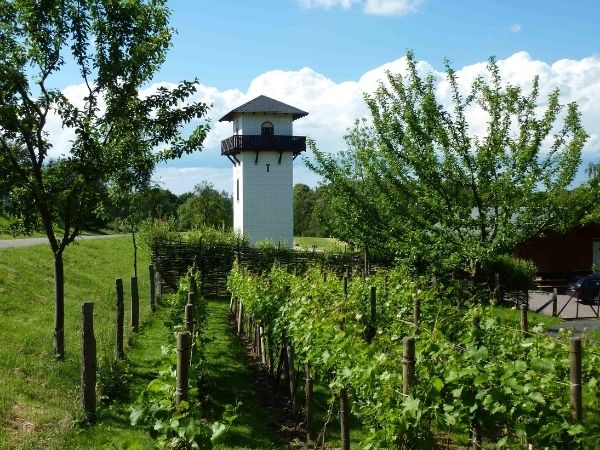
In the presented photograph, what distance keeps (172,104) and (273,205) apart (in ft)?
87.2

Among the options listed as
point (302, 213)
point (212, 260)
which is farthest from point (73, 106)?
point (302, 213)

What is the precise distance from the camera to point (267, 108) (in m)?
36.8

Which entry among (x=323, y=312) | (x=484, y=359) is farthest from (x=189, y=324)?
(x=484, y=359)

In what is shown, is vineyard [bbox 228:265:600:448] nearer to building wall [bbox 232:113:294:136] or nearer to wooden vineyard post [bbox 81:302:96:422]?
wooden vineyard post [bbox 81:302:96:422]

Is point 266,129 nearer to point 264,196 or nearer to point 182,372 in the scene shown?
point 264,196

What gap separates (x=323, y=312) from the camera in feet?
24.8

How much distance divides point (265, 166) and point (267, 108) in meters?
3.37

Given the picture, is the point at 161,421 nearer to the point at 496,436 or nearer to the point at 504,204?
the point at 496,436

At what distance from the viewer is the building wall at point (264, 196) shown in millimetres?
36562

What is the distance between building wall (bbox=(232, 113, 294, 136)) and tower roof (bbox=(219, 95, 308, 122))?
36 centimetres

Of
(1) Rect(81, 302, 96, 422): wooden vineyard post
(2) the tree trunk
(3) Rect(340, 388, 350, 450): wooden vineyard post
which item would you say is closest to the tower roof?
(2) the tree trunk

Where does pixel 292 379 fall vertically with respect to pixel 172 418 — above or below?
below

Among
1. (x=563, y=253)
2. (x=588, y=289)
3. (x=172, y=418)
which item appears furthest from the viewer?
(x=563, y=253)

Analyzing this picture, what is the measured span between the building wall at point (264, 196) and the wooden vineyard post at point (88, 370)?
28.4m
